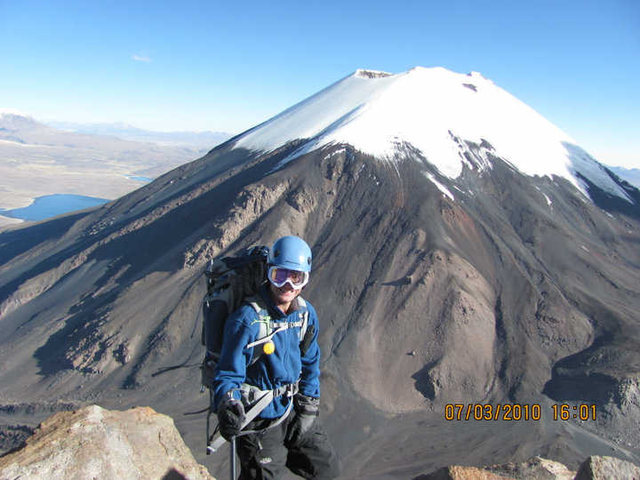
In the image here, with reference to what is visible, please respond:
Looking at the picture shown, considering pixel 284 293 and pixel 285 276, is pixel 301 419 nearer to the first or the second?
pixel 284 293

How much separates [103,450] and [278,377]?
2.44 m

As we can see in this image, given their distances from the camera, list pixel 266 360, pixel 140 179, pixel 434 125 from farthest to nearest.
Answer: pixel 140 179 → pixel 434 125 → pixel 266 360

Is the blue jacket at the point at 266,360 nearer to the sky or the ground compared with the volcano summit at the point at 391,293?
nearer to the sky

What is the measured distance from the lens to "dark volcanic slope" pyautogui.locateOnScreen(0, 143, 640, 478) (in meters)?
25.0

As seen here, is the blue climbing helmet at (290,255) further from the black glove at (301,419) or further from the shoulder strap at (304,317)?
the black glove at (301,419)

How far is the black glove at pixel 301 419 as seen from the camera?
4.88 m

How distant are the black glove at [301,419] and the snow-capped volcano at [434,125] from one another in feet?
127

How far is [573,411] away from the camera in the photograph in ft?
84.1

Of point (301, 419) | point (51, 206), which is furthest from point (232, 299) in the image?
point (51, 206)

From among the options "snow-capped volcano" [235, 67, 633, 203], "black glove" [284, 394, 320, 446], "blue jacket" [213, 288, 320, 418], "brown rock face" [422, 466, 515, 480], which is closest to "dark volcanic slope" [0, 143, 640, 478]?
"snow-capped volcano" [235, 67, 633, 203]

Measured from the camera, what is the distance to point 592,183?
2172 inches

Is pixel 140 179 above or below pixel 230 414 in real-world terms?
below
